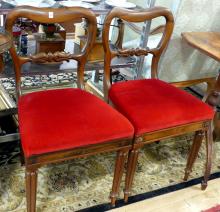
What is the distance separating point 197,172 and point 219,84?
0.54 meters

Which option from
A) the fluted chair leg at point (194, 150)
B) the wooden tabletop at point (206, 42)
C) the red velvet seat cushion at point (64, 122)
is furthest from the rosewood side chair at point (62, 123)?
the wooden tabletop at point (206, 42)

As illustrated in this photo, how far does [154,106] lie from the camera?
4.93 feet

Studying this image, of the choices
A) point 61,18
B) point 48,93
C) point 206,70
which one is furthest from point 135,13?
point 206,70

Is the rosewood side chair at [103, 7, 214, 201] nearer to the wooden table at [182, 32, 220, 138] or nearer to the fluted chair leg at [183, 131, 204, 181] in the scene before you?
the fluted chair leg at [183, 131, 204, 181]

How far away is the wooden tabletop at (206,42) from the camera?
1711mm

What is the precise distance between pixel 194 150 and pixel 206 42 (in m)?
0.63

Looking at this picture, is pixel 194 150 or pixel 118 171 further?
pixel 194 150

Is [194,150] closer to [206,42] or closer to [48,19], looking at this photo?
[206,42]

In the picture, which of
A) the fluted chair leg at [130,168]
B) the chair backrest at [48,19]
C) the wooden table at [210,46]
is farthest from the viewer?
the wooden table at [210,46]

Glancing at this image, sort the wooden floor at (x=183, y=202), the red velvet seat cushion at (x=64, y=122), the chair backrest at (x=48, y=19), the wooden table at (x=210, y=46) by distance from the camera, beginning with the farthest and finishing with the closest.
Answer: the wooden table at (x=210, y=46), the wooden floor at (x=183, y=202), the chair backrest at (x=48, y=19), the red velvet seat cushion at (x=64, y=122)

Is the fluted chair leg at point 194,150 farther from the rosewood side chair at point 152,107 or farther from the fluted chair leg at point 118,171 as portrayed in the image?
the fluted chair leg at point 118,171

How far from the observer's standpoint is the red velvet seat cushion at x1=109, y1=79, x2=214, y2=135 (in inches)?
56.5

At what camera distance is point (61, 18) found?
4.78ft

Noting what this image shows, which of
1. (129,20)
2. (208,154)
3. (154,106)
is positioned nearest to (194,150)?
(208,154)
